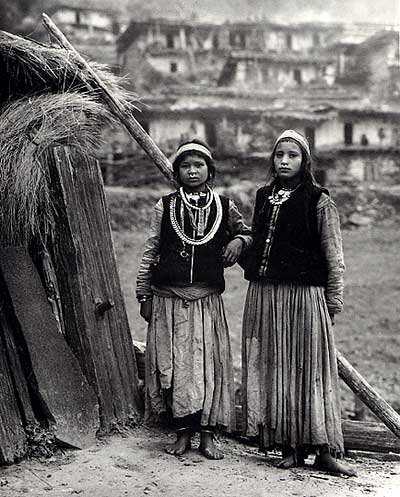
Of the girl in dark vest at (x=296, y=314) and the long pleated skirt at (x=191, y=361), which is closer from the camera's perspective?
the girl in dark vest at (x=296, y=314)

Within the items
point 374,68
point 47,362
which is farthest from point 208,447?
point 374,68

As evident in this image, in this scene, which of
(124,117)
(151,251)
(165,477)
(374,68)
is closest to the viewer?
(165,477)

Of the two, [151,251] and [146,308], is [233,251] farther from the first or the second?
[146,308]

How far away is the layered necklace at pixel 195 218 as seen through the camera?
3375 millimetres

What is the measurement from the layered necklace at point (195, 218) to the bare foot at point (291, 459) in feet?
3.96

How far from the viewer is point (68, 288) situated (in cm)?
362

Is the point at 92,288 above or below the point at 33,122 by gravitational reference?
below

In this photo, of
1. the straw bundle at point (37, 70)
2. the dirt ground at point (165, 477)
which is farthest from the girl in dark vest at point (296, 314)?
the straw bundle at point (37, 70)

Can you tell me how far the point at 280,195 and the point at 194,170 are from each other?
486 millimetres

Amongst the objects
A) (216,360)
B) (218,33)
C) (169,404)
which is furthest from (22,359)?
(218,33)

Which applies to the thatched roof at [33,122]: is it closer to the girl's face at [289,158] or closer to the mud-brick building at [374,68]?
the girl's face at [289,158]

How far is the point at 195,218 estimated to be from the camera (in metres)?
3.40

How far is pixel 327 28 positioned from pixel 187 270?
25.7 m

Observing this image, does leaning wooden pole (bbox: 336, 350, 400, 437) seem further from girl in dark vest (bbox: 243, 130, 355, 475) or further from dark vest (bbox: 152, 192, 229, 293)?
dark vest (bbox: 152, 192, 229, 293)
